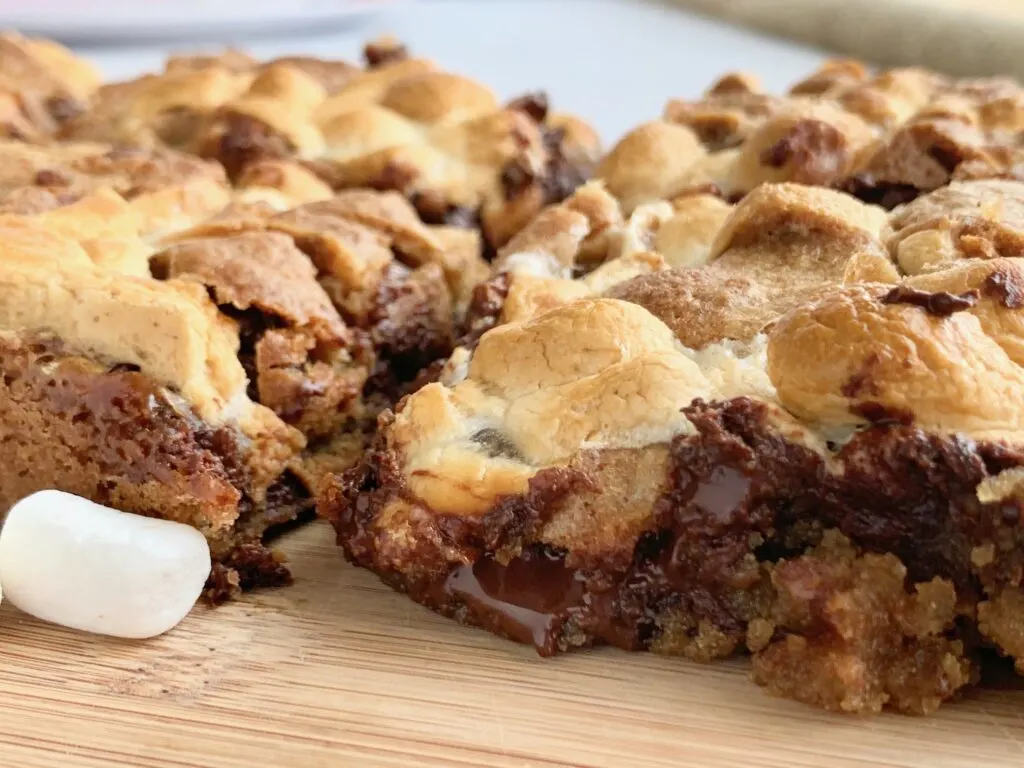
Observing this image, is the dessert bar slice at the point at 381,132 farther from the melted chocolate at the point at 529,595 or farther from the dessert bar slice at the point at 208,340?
the melted chocolate at the point at 529,595

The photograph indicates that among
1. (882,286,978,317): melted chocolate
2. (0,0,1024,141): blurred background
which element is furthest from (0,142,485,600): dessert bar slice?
(0,0,1024,141): blurred background

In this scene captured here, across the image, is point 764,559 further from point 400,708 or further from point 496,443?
point 400,708

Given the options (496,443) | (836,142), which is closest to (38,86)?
(836,142)

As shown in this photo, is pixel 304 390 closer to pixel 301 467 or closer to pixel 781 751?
pixel 301 467

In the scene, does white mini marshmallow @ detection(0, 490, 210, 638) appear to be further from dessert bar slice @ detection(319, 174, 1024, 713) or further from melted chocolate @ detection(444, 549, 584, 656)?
melted chocolate @ detection(444, 549, 584, 656)

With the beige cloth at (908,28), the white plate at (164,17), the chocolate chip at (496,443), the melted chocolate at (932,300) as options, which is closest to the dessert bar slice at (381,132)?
the chocolate chip at (496,443)

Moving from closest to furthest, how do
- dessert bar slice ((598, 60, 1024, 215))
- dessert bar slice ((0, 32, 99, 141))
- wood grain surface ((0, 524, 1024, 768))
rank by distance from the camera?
wood grain surface ((0, 524, 1024, 768))
dessert bar slice ((598, 60, 1024, 215))
dessert bar slice ((0, 32, 99, 141))

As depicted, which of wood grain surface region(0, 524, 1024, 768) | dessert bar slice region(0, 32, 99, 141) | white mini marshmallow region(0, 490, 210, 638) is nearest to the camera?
wood grain surface region(0, 524, 1024, 768)
